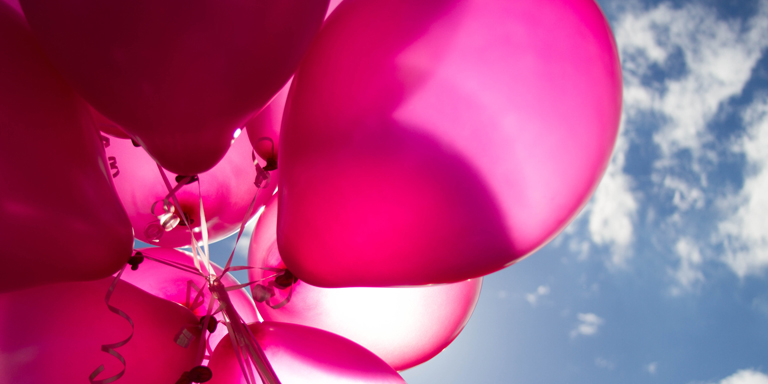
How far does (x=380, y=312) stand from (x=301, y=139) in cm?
44

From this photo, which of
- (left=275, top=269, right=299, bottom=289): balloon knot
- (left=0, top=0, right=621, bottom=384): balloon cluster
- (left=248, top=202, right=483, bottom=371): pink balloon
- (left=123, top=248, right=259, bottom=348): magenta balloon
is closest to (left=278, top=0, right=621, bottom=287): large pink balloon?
(left=0, top=0, right=621, bottom=384): balloon cluster

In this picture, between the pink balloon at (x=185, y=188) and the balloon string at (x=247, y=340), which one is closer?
the balloon string at (x=247, y=340)

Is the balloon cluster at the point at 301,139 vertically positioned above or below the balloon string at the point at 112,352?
above

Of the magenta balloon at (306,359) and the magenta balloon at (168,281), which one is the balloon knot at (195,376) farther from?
the magenta balloon at (168,281)

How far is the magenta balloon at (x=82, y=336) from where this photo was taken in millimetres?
628

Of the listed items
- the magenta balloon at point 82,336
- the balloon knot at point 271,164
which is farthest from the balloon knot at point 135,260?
the balloon knot at point 271,164

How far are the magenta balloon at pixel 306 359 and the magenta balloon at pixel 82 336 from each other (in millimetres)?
62

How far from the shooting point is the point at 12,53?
1.99ft

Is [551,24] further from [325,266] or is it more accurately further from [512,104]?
[325,266]

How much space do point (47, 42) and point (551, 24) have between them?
2.14 ft

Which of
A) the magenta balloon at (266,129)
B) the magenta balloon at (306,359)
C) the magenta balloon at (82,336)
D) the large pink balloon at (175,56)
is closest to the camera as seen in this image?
the large pink balloon at (175,56)

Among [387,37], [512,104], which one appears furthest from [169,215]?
[512,104]

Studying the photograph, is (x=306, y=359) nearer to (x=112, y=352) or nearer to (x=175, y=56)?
(x=112, y=352)

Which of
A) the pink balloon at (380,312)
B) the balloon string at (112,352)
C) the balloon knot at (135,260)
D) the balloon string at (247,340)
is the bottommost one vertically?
the balloon string at (112,352)
